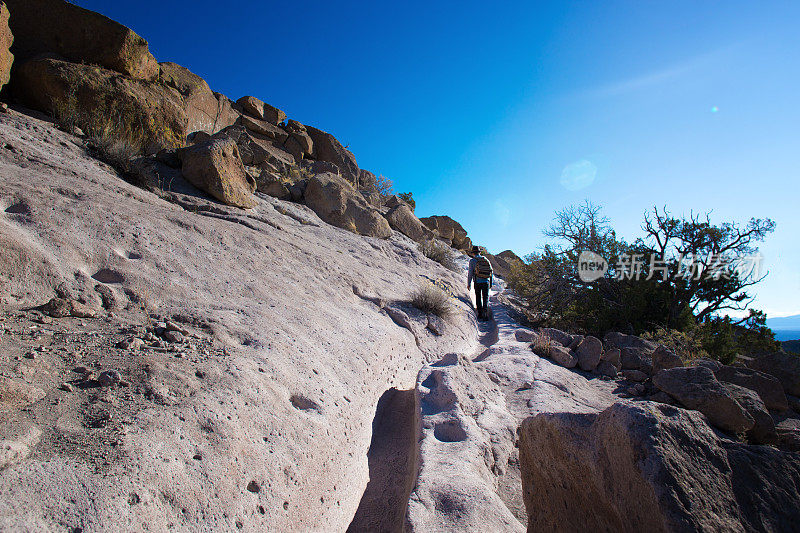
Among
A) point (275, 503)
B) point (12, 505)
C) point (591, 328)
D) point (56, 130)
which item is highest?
point (56, 130)

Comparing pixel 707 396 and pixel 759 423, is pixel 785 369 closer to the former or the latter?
pixel 759 423

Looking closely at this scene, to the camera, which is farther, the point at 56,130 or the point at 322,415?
the point at 56,130

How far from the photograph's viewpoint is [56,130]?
545 centimetres

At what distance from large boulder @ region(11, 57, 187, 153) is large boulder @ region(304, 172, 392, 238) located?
2.97 m

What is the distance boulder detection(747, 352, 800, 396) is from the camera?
578 centimetres

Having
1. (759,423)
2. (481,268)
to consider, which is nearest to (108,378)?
(759,423)

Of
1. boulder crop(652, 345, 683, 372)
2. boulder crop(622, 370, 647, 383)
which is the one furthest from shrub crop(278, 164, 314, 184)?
boulder crop(652, 345, 683, 372)

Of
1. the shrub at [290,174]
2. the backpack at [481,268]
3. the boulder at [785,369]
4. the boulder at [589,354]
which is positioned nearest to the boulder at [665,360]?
the boulder at [589,354]

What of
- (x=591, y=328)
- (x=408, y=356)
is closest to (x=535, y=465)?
(x=408, y=356)

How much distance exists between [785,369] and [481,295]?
534cm

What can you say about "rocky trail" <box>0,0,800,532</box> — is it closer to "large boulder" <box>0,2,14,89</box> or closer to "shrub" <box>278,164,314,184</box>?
"large boulder" <box>0,2,14,89</box>

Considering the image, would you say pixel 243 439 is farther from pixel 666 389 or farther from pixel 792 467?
pixel 666 389

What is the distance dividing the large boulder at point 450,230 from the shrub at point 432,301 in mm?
12527

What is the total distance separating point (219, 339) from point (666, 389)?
466cm
